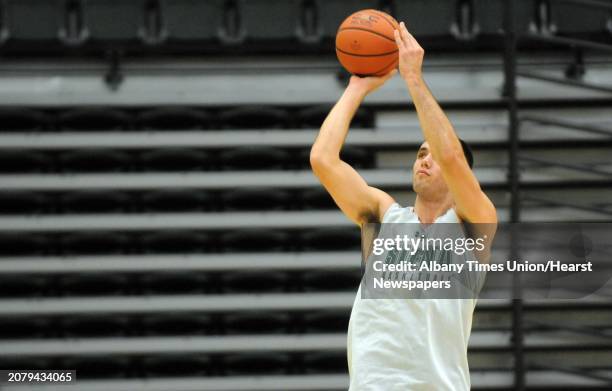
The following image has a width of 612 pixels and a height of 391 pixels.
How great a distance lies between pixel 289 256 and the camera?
6328 millimetres

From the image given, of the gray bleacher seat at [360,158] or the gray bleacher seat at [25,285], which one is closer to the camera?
the gray bleacher seat at [25,285]

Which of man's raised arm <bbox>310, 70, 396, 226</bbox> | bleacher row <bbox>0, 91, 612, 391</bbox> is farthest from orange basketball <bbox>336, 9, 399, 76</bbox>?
bleacher row <bbox>0, 91, 612, 391</bbox>

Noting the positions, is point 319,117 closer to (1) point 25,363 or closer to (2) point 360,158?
(2) point 360,158

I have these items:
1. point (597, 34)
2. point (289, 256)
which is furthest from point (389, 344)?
point (597, 34)

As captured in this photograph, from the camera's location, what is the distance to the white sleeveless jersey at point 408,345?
2910 mm

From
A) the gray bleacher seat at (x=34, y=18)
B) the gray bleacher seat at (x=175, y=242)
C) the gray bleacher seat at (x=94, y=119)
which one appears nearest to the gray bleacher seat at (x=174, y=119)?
the gray bleacher seat at (x=94, y=119)

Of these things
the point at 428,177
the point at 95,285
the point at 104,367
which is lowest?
the point at 104,367

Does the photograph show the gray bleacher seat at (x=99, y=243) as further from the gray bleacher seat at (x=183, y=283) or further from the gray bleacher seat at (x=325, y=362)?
the gray bleacher seat at (x=325, y=362)

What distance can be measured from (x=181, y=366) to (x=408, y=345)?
3593 mm

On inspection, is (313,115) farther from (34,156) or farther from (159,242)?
(34,156)

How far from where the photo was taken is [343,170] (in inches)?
123

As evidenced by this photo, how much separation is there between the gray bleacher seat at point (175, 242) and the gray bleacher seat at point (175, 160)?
460 millimetres

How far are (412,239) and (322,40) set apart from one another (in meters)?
3.77

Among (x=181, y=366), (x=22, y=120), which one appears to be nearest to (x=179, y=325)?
(x=181, y=366)
